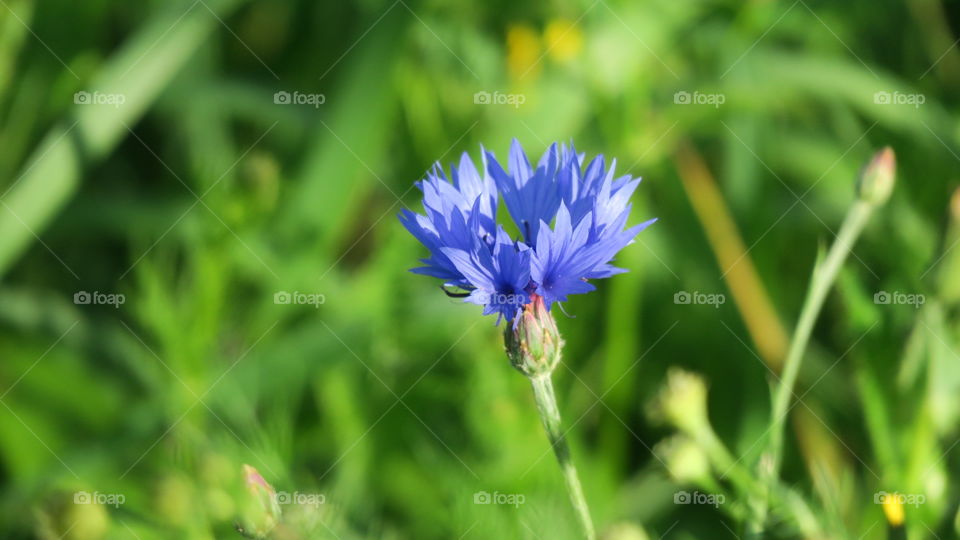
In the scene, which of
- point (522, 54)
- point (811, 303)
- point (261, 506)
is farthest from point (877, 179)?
point (522, 54)

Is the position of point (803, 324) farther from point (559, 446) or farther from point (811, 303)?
point (559, 446)

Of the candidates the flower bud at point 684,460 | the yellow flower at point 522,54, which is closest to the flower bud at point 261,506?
the flower bud at point 684,460

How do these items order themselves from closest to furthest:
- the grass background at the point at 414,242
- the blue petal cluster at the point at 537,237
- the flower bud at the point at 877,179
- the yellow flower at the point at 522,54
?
the blue petal cluster at the point at 537,237, the flower bud at the point at 877,179, the grass background at the point at 414,242, the yellow flower at the point at 522,54

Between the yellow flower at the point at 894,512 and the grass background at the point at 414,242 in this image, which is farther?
the grass background at the point at 414,242

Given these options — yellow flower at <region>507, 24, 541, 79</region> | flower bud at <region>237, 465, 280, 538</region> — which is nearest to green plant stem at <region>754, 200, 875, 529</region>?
flower bud at <region>237, 465, 280, 538</region>

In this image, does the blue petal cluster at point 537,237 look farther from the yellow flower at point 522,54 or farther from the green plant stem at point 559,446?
the yellow flower at point 522,54

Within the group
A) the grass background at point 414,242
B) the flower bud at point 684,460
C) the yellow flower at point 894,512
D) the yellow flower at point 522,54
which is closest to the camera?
the yellow flower at point 894,512
